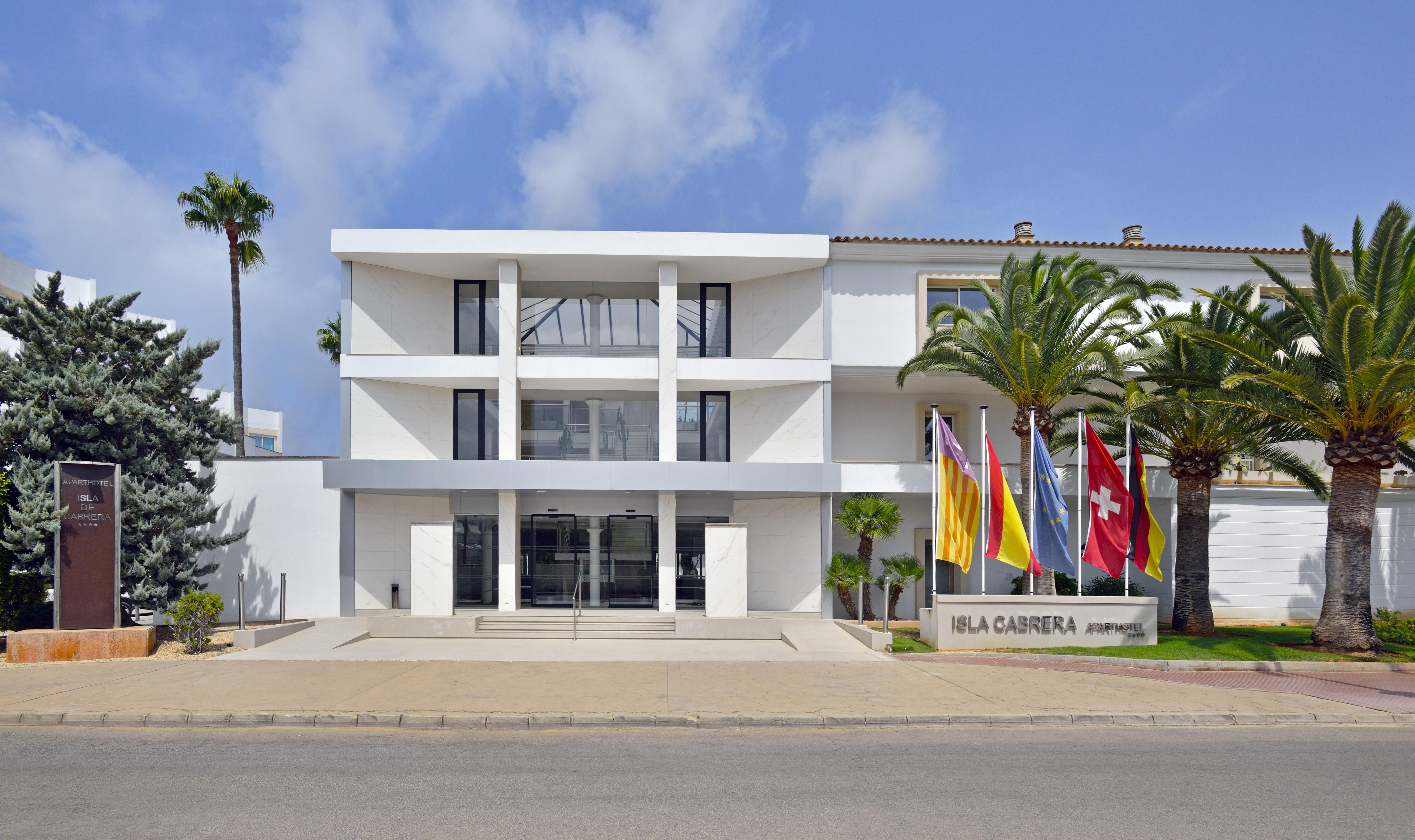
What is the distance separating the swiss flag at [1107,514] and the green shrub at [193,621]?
1991cm

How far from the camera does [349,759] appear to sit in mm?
9219

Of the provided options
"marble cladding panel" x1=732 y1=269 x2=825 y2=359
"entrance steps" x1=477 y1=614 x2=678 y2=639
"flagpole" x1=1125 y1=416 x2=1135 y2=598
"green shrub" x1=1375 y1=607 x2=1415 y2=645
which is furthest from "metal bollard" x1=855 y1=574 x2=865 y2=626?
"green shrub" x1=1375 y1=607 x2=1415 y2=645

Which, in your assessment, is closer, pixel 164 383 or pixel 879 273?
pixel 164 383

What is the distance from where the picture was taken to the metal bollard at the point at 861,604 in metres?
19.7

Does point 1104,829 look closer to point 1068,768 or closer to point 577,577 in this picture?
point 1068,768

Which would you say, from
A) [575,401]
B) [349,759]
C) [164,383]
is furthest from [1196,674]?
[164,383]

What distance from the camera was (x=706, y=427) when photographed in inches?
961

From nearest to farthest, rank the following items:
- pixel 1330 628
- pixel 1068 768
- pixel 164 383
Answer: pixel 1068 768, pixel 1330 628, pixel 164 383

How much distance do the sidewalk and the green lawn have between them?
2012 millimetres

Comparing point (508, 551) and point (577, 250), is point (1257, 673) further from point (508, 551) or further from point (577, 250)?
point (577, 250)

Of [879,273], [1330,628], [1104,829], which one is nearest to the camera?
[1104,829]

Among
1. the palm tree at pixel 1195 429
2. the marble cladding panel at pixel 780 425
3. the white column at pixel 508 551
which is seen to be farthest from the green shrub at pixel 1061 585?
the white column at pixel 508 551

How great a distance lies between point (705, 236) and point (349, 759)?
16.5m

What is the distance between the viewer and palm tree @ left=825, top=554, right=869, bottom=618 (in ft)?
68.5
